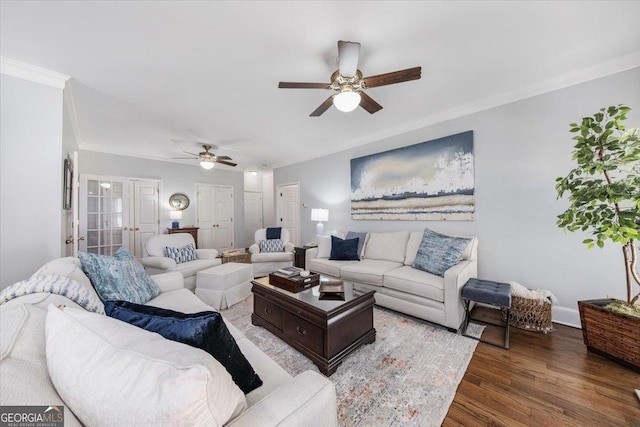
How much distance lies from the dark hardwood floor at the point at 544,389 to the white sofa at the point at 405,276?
0.46 meters

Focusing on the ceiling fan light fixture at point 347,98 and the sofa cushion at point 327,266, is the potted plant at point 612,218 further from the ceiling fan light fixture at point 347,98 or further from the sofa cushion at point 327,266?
the sofa cushion at point 327,266

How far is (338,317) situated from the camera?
185 cm

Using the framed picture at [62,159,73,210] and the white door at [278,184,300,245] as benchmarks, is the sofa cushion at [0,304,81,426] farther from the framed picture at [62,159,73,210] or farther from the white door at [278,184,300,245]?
the white door at [278,184,300,245]

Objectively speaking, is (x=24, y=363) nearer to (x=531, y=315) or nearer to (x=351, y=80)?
(x=351, y=80)

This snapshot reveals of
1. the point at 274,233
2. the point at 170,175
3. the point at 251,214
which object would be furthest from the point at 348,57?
the point at 251,214

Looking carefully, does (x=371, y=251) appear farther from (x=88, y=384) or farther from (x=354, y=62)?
(x=88, y=384)

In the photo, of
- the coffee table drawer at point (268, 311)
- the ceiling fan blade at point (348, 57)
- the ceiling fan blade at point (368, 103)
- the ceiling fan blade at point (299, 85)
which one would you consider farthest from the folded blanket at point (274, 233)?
the ceiling fan blade at point (348, 57)

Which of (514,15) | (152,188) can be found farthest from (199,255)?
(514,15)

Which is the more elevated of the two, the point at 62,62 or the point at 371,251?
the point at 62,62

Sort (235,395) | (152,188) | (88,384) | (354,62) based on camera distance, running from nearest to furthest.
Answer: (88,384)
(235,395)
(354,62)
(152,188)

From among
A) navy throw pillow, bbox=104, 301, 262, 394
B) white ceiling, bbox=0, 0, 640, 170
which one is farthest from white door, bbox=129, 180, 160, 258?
navy throw pillow, bbox=104, 301, 262, 394

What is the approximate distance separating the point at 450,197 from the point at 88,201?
20.9 feet

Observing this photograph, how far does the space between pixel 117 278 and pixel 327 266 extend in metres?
2.37

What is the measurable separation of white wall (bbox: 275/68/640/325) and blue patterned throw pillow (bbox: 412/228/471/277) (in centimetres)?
51
